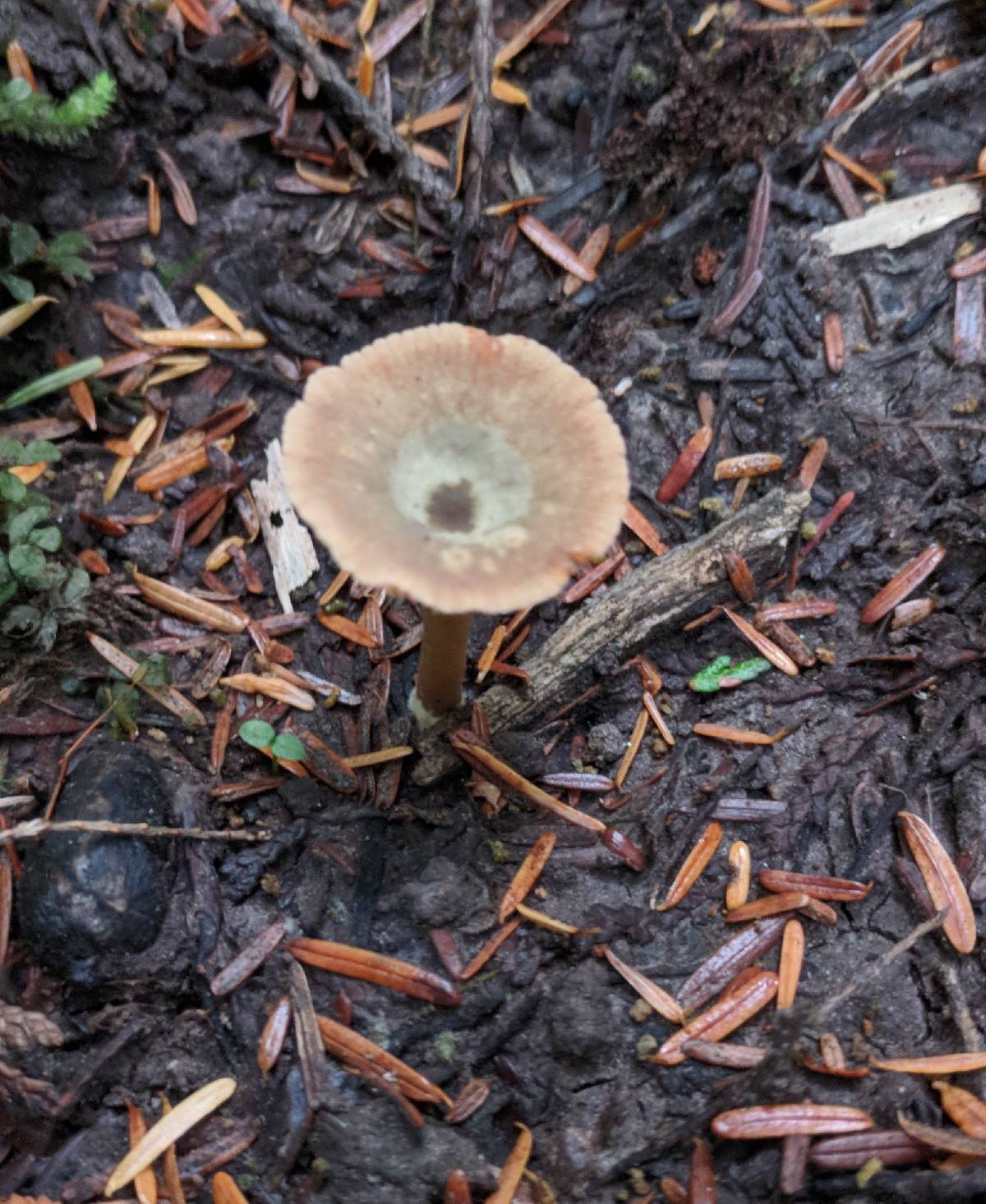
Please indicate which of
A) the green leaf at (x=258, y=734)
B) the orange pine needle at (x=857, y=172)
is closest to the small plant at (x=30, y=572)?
the green leaf at (x=258, y=734)

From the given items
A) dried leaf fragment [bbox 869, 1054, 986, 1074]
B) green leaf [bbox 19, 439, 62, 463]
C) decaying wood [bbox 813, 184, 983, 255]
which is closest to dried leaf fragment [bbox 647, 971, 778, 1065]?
dried leaf fragment [bbox 869, 1054, 986, 1074]

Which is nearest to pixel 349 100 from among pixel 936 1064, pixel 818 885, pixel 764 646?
pixel 764 646

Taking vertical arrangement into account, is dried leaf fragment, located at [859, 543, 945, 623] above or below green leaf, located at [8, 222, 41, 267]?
below

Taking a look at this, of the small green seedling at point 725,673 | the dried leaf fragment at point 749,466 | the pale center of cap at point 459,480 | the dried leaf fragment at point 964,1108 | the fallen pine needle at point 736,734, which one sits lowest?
the dried leaf fragment at point 964,1108

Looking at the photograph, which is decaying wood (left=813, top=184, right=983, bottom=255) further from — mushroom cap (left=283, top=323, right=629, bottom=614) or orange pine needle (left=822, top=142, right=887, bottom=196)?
mushroom cap (left=283, top=323, right=629, bottom=614)

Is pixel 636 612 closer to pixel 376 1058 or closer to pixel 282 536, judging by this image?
pixel 282 536

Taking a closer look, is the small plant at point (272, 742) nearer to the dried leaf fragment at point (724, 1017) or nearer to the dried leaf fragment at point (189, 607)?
the dried leaf fragment at point (189, 607)

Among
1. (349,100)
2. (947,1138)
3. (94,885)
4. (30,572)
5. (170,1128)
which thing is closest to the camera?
(947,1138)
